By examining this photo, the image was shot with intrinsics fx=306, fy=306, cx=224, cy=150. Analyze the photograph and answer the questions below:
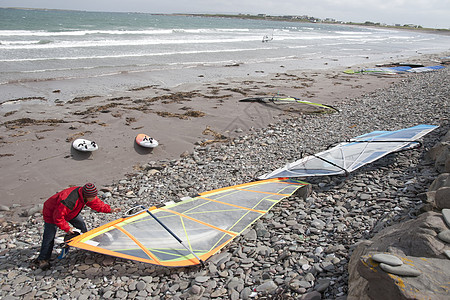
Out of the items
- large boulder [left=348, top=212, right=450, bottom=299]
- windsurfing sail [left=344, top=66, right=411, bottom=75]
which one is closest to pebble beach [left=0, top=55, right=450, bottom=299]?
large boulder [left=348, top=212, right=450, bottom=299]

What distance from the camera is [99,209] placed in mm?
4688

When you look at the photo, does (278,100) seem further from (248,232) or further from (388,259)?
(388,259)

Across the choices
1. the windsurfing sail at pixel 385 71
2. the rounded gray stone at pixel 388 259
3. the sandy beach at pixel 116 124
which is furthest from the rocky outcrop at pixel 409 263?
the windsurfing sail at pixel 385 71

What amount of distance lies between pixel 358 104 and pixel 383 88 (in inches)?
178

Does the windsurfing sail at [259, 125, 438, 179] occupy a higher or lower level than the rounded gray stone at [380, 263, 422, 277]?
lower

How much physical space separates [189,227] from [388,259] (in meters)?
3.37

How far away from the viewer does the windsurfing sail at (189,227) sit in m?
4.52

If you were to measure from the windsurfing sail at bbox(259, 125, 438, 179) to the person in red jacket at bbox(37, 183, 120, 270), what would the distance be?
366 centimetres

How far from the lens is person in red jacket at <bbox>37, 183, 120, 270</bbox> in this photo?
436 centimetres

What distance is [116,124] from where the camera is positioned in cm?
1047

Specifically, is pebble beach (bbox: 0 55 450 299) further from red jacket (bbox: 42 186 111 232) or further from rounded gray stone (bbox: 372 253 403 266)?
rounded gray stone (bbox: 372 253 403 266)

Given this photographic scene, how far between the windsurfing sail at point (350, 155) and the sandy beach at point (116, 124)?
→ 3.59 meters

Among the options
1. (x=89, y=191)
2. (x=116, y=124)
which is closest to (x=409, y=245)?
(x=89, y=191)

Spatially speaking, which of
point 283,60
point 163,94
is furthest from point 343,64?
point 163,94
